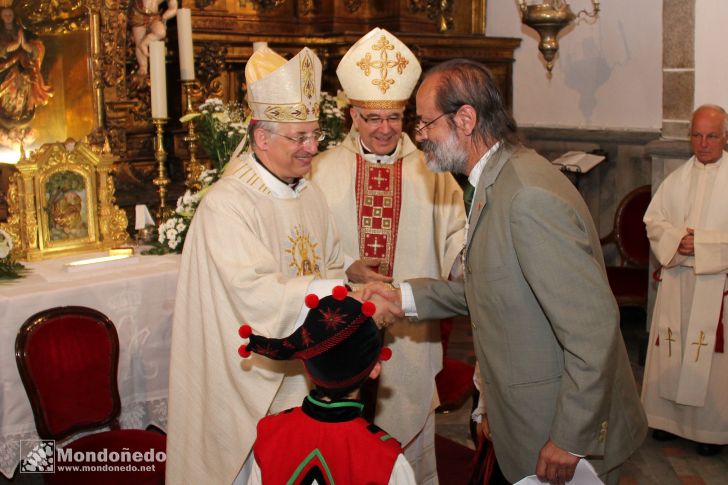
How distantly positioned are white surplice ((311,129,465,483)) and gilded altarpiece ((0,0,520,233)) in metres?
2.05

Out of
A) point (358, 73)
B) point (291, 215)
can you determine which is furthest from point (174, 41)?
point (291, 215)

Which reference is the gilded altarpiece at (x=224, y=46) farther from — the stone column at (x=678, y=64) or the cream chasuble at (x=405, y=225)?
the stone column at (x=678, y=64)

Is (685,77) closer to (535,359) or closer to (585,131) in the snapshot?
(585,131)

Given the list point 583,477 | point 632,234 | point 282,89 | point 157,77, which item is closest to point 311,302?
point 583,477

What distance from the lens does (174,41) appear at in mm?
7133

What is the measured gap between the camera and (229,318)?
3.15m

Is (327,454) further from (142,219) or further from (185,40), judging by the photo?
(185,40)

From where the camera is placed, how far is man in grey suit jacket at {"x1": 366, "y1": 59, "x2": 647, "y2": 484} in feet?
8.02

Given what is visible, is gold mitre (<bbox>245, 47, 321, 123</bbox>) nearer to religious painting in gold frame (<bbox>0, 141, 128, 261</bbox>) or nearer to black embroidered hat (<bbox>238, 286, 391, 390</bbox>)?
black embroidered hat (<bbox>238, 286, 391, 390</bbox>)

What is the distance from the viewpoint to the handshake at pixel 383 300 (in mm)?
3102

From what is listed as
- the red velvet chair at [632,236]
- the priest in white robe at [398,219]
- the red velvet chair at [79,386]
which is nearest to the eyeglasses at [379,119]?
the priest in white robe at [398,219]

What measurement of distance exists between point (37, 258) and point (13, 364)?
2.87 feet

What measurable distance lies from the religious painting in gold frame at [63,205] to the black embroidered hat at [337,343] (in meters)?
2.43

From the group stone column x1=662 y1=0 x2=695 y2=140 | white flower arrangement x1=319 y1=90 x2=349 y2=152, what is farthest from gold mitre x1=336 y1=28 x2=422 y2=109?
stone column x1=662 y1=0 x2=695 y2=140
